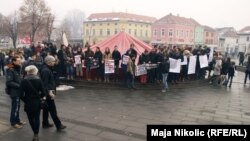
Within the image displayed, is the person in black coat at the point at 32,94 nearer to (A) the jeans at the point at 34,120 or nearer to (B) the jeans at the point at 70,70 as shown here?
(A) the jeans at the point at 34,120

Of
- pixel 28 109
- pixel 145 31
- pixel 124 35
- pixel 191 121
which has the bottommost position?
pixel 191 121

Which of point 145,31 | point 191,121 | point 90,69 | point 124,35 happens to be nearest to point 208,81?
point 124,35

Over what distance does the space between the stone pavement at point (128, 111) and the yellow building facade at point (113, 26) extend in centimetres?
6789

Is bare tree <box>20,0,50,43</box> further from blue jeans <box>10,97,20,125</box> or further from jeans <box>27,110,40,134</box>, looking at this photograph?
jeans <box>27,110,40,134</box>

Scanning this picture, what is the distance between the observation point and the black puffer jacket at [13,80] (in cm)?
663

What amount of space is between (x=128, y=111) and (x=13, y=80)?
380 centimetres

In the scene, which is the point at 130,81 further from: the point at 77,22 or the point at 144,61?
the point at 77,22

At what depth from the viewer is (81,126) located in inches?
279

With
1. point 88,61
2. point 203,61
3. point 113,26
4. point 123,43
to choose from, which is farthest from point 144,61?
point 113,26

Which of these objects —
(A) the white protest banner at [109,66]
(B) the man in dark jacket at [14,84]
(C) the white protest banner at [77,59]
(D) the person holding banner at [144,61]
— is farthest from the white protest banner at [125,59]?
(B) the man in dark jacket at [14,84]

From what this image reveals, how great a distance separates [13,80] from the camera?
6.66 m

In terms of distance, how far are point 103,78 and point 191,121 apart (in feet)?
21.6

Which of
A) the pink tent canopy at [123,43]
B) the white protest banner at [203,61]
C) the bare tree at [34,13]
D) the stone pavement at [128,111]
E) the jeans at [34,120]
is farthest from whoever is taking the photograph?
the bare tree at [34,13]

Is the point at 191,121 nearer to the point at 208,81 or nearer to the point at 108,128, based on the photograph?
the point at 108,128
